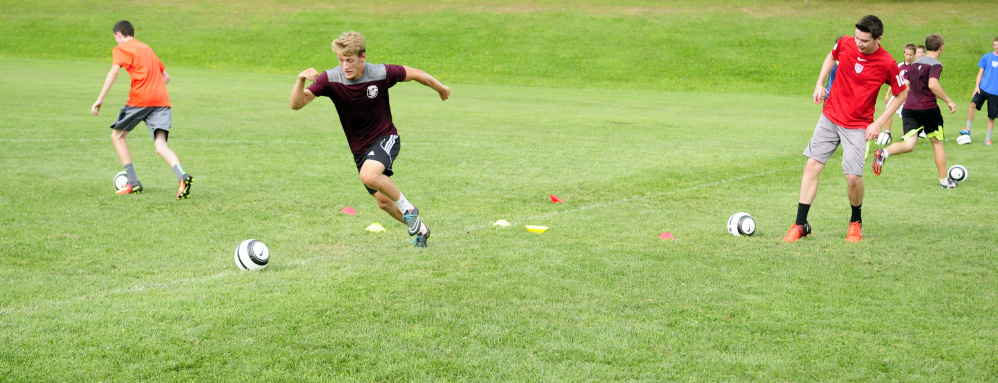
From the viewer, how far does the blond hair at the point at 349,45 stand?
6.84 m

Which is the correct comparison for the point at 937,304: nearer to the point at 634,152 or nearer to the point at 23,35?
the point at 634,152

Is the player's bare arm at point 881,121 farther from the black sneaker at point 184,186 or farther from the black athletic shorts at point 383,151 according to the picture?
the black sneaker at point 184,186

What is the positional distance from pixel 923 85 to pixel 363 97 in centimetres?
940

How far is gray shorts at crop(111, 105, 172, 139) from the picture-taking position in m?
10.7

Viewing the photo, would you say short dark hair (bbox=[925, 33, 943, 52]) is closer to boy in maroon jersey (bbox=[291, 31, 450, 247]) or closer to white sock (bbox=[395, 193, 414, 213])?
boy in maroon jersey (bbox=[291, 31, 450, 247])

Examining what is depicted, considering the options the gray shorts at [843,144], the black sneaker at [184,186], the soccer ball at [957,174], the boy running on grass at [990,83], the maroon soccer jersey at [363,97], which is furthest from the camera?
the boy running on grass at [990,83]

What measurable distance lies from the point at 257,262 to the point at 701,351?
3.56 metres

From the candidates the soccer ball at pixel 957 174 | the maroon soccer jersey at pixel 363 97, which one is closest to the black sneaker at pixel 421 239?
the maroon soccer jersey at pixel 363 97

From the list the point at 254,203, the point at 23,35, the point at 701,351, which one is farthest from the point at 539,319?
the point at 23,35

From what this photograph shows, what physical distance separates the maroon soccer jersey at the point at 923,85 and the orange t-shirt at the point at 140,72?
1093 cm

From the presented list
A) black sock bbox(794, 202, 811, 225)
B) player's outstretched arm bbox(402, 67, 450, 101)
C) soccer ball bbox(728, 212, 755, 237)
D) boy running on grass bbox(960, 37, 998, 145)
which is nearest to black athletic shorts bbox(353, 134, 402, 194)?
player's outstretched arm bbox(402, 67, 450, 101)

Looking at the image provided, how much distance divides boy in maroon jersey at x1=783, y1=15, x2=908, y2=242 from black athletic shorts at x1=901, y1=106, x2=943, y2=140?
4.99m

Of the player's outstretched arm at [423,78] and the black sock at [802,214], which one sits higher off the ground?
the player's outstretched arm at [423,78]

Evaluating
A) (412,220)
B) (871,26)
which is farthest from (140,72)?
(871,26)
